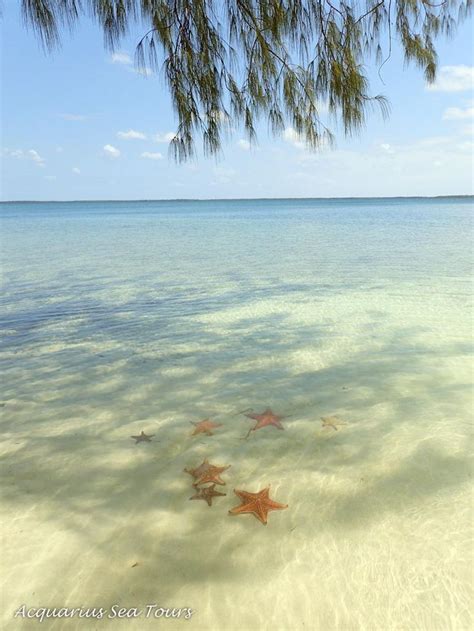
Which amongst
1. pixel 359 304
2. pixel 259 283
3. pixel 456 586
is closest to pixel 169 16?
pixel 456 586

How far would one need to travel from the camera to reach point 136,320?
21.1ft

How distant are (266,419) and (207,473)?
78cm

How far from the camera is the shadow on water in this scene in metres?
2.26

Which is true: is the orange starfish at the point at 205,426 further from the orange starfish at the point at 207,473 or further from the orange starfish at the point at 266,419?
the orange starfish at the point at 207,473

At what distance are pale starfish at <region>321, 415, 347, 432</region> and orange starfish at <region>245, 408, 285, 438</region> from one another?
349mm

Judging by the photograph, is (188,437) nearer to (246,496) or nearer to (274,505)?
(246,496)

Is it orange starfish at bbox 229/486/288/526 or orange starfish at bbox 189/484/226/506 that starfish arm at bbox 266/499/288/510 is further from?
orange starfish at bbox 189/484/226/506

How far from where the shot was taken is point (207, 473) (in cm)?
273

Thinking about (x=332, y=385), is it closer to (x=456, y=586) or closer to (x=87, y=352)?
(x=456, y=586)

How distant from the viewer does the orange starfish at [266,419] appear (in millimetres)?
3291

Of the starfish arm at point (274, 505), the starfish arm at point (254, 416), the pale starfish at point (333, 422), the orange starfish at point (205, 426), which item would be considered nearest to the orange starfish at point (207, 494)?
the starfish arm at point (274, 505)

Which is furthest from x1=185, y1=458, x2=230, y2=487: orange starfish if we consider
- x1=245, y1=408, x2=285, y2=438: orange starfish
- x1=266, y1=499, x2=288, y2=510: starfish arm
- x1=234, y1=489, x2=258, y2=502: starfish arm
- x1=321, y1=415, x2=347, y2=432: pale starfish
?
x1=321, y1=415, x2=347, y2=432: pale starfish

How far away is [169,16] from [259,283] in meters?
6.17

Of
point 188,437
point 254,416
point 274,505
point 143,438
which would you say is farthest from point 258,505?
point 143,438
